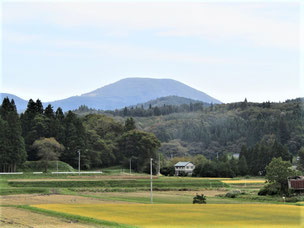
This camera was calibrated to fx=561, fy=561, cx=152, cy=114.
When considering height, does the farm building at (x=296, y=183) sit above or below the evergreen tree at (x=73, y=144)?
below

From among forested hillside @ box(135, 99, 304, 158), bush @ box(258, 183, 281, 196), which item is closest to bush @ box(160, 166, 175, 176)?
forested hillside @ box(135, 99, 304, 158)

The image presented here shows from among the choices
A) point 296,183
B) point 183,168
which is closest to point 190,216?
point 296,183

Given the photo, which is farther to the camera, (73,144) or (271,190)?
(73,144)

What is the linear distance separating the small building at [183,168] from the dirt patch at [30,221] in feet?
221

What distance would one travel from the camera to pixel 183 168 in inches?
4156

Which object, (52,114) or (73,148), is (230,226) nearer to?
(73,148)

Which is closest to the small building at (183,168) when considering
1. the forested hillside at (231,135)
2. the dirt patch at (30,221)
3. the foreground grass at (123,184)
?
the foreground grass at (123,184)

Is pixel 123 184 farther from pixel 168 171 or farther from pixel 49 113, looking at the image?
pixel 168 171

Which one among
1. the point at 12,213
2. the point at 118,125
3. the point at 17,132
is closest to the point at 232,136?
the point at 118,125

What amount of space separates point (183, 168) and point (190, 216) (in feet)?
244

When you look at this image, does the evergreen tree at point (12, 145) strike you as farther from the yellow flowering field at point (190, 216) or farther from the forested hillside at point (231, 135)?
the forested hillside at point (231, 135)

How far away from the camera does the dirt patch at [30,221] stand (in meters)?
27.9

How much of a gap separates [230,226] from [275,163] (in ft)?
Result: 96.6

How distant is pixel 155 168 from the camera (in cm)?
9994
